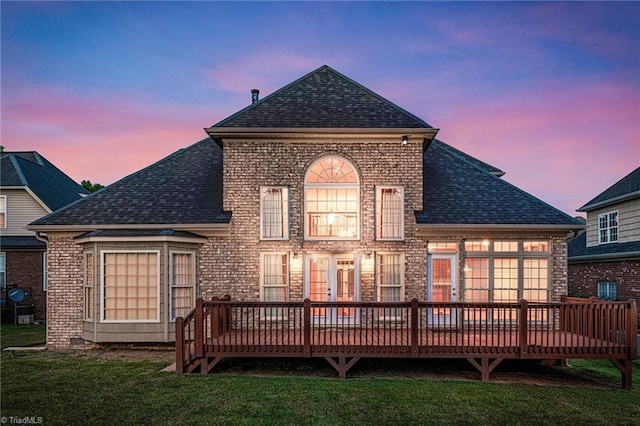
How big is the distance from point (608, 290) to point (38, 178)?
29109 mm

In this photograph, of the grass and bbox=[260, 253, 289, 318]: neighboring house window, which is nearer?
the grass

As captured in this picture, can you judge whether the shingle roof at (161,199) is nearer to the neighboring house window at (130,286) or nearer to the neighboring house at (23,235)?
the neighboring house window at (130,286)

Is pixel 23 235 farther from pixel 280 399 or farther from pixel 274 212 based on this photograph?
pixel 280 399

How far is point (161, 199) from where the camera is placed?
37.3ft

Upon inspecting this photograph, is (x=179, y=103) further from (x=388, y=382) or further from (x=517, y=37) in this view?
(x=388, y=382)

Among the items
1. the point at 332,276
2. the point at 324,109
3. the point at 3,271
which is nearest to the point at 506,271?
the point at 332,276

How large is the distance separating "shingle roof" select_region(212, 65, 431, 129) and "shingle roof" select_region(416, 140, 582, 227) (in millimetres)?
2300

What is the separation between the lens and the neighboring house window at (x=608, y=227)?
17.4m

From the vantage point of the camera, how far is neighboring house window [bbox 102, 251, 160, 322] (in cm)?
1002

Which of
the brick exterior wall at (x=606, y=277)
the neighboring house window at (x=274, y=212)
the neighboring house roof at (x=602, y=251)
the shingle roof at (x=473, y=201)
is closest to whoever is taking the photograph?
the shingle roof at (x=473, y=201)

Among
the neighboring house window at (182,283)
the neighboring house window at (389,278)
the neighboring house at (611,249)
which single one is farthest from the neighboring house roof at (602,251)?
the neighboring house window at (182,283)

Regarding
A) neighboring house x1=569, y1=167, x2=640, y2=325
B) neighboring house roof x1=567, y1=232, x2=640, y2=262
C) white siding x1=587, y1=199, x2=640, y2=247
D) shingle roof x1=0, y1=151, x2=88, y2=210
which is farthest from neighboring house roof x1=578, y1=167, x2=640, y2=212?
shingle roof x1=0, y1=151, x2=88, y2=210

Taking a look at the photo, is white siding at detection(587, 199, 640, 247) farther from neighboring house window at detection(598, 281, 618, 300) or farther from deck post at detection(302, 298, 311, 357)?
deck post at detection(302, 298, 311, 357)

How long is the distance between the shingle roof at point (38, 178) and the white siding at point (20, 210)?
16.1 inches
